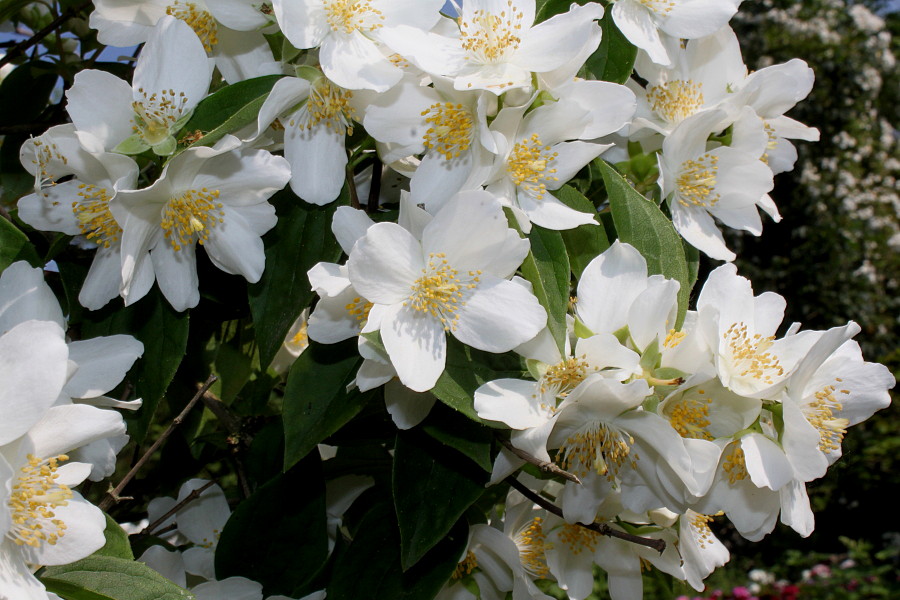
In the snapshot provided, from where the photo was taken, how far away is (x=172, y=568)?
1.21 m

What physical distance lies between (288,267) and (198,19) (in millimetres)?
349

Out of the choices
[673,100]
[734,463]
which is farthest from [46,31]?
[734,463]

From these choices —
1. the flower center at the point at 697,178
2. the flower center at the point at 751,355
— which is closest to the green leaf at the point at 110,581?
the flower center at the point at 751,355

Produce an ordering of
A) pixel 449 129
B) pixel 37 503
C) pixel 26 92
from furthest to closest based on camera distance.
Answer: pixel 26 92, pixel 449 129, pixel 37 503

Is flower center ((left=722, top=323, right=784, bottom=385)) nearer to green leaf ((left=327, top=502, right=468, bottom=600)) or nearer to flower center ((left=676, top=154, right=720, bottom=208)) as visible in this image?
flower center ((left=676, top=154, right=720, bottom=208))

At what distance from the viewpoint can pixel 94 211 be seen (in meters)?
1.03

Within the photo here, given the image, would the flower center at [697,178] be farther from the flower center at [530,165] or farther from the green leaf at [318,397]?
the green leaf at [318,397]

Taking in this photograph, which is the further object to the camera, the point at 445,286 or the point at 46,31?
the point at 46,31

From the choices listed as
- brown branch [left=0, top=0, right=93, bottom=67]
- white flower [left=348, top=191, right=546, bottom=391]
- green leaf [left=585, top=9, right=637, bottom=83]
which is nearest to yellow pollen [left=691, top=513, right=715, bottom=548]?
white flower [left=348, top=191, right=546, bottom=391]

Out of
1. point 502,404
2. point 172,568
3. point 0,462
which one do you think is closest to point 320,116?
point 502,404

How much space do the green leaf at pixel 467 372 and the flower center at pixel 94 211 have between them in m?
0.44

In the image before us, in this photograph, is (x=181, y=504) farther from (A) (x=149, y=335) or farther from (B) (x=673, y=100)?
(B) (x=673, y=100)

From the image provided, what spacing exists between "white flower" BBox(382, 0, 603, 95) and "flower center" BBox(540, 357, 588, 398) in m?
0.31

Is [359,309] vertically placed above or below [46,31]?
below
